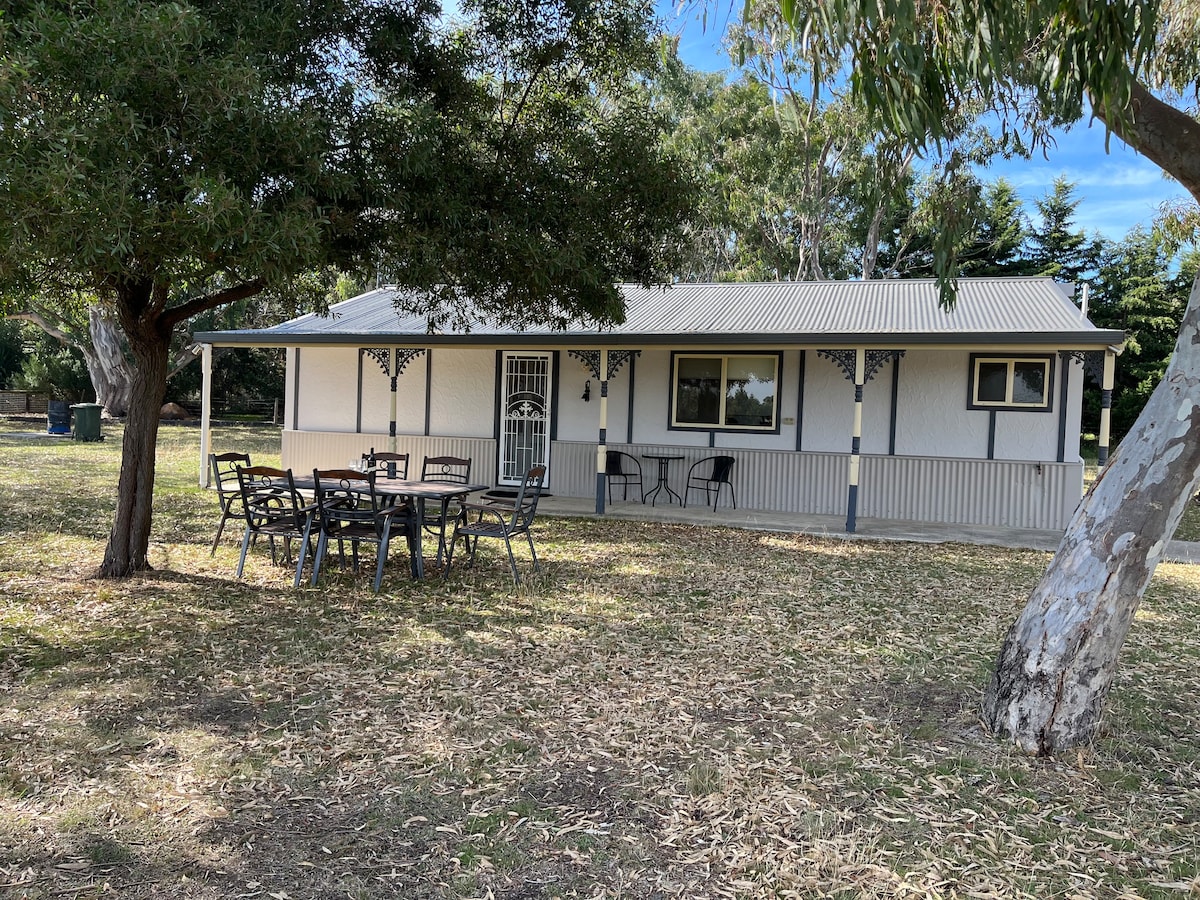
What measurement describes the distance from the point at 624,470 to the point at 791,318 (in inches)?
135

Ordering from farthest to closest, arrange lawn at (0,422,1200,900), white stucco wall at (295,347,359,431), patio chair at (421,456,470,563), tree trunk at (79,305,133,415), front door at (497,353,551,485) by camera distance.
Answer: tree trunk at (79,305,133,415) < white stucco wall at (295,347,359,431) < front door at (497,353,551,485) < patio chair at (421,456,470,563) < lawn at (0,422,1200,900)

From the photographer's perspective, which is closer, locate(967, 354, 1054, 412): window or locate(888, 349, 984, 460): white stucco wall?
locate(967, 354, 1054, 412): window

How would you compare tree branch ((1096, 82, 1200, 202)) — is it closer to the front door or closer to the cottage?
the cottage

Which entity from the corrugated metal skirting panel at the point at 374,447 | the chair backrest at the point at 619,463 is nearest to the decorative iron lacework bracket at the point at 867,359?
the chair backrest at the point at 619,463

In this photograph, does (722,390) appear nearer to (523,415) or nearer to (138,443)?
(523,415)

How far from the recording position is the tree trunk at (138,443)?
22.6ft

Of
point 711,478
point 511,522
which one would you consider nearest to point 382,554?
point 511,522

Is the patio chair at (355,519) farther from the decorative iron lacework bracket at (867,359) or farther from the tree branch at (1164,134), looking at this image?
the decorative iron lacework bracket at (867,359)

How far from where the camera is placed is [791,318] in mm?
12938

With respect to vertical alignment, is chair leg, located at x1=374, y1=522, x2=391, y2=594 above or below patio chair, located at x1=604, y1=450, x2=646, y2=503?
below

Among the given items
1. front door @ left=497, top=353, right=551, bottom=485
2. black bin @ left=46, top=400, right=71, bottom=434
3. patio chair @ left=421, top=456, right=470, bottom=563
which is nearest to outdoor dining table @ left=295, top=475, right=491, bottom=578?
patio chair @ left=421, top=456, right=470, bottom=563

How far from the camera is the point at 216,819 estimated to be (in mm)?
3217

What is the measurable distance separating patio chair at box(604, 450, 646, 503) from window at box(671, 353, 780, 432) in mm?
895

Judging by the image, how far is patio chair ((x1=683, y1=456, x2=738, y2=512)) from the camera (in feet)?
40.5
